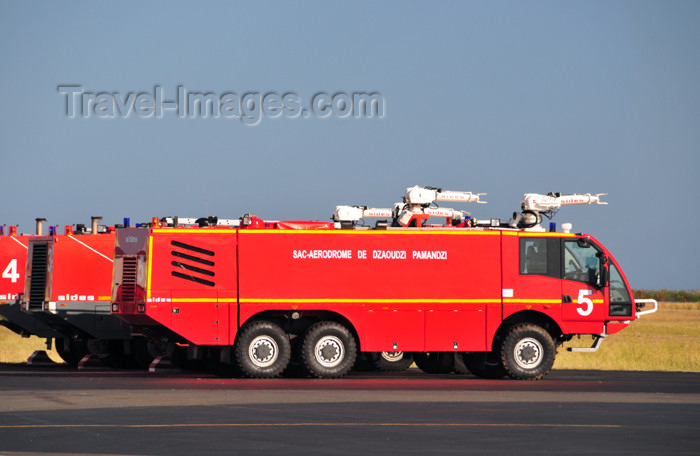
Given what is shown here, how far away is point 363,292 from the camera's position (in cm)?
2450

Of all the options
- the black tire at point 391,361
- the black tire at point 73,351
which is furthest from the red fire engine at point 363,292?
the black tire at point 73,351

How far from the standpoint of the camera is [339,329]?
79.2ft

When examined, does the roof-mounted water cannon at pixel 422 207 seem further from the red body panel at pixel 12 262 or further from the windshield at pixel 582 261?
the red body panel at pixel 12 262

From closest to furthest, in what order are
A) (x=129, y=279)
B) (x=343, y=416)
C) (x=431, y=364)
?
(x=343, y=416) → (x=129, y=279) → (x=431, y=364)

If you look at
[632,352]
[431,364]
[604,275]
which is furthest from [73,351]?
[632,352]

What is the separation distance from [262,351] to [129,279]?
2.96 meters

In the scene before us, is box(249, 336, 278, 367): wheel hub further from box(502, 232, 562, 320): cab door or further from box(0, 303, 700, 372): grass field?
box(0, 303, 700, 372): grass field

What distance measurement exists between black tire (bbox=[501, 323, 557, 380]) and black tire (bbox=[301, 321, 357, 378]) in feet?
10.0

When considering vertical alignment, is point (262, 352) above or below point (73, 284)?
below

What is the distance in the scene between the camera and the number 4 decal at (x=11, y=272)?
29.2m

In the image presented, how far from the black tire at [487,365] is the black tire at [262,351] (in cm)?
408

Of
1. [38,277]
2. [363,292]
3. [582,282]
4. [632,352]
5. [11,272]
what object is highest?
[11,272]

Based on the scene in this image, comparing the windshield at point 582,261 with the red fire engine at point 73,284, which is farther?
the red fire engine at point 73,284

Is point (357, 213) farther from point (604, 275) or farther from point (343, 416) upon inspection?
point (343, 416)
